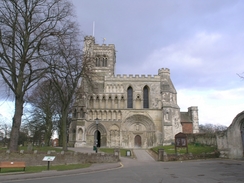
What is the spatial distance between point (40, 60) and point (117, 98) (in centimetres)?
2502

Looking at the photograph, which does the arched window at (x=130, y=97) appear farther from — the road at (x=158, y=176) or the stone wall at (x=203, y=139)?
the road at (x=158, y=176)

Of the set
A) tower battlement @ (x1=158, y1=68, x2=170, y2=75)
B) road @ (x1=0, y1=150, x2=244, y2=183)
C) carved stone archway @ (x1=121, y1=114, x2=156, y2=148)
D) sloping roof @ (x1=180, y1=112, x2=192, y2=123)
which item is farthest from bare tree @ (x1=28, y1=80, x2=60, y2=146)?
sloping roof @ (x1=180, y1=112, x2=192, y2=123)

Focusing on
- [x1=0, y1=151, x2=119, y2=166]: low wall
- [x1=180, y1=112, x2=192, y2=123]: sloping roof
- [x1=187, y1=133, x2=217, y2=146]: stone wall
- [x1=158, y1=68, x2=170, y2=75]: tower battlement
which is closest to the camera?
[x1=0, y1=151, x2=119, y2=166]: low wall

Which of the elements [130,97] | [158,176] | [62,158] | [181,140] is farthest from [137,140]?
[158,176]

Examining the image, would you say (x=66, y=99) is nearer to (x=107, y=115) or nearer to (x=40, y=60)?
(x=40, y=60)

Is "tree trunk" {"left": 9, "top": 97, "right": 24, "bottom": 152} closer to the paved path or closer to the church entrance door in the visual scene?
the paved path

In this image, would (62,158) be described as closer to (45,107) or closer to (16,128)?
(16,128)

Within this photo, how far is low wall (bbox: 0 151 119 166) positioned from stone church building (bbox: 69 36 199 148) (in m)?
19.8

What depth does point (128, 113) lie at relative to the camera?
1724 inches

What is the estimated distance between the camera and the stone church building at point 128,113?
4169 centimetres

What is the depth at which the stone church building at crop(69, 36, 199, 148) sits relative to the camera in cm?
4169

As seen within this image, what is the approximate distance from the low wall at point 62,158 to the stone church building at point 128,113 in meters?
19.8

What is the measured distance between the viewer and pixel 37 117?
38.8 m

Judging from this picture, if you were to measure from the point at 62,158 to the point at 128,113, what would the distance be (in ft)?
83.5
